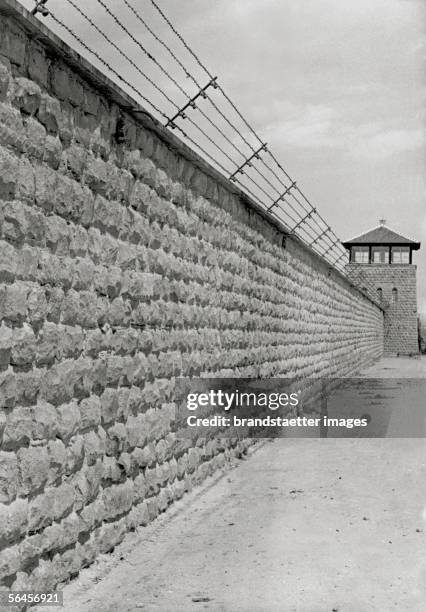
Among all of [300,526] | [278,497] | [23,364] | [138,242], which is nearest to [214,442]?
[278,497]

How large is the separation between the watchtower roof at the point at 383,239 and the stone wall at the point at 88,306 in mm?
34765

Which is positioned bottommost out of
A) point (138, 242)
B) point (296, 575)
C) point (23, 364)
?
point (296, 575)

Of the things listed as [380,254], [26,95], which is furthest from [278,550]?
[380,254]

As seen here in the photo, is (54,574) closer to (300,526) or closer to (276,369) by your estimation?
(300,526)

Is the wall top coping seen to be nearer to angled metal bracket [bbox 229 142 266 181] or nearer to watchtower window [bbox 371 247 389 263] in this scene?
angled metal bracket [bbox 229 142 266 181]

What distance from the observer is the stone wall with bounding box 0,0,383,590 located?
10.1ft

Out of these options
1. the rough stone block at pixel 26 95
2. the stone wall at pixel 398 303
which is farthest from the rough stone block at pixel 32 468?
the stone wall at pixel 398 303

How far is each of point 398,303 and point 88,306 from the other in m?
34.7

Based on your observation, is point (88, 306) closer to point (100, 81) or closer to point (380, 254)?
point (100, 81)

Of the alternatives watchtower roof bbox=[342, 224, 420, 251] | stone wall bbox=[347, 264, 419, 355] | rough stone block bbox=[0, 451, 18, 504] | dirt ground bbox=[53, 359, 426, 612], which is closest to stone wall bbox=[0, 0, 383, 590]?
rough stone block bbox=[0, 451, 18, 504]

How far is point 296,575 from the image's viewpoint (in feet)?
12.0

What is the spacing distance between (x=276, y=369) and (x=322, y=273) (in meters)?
4.58

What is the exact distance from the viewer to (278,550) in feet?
13.4

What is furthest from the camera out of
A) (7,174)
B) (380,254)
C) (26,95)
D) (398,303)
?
(380,254)
